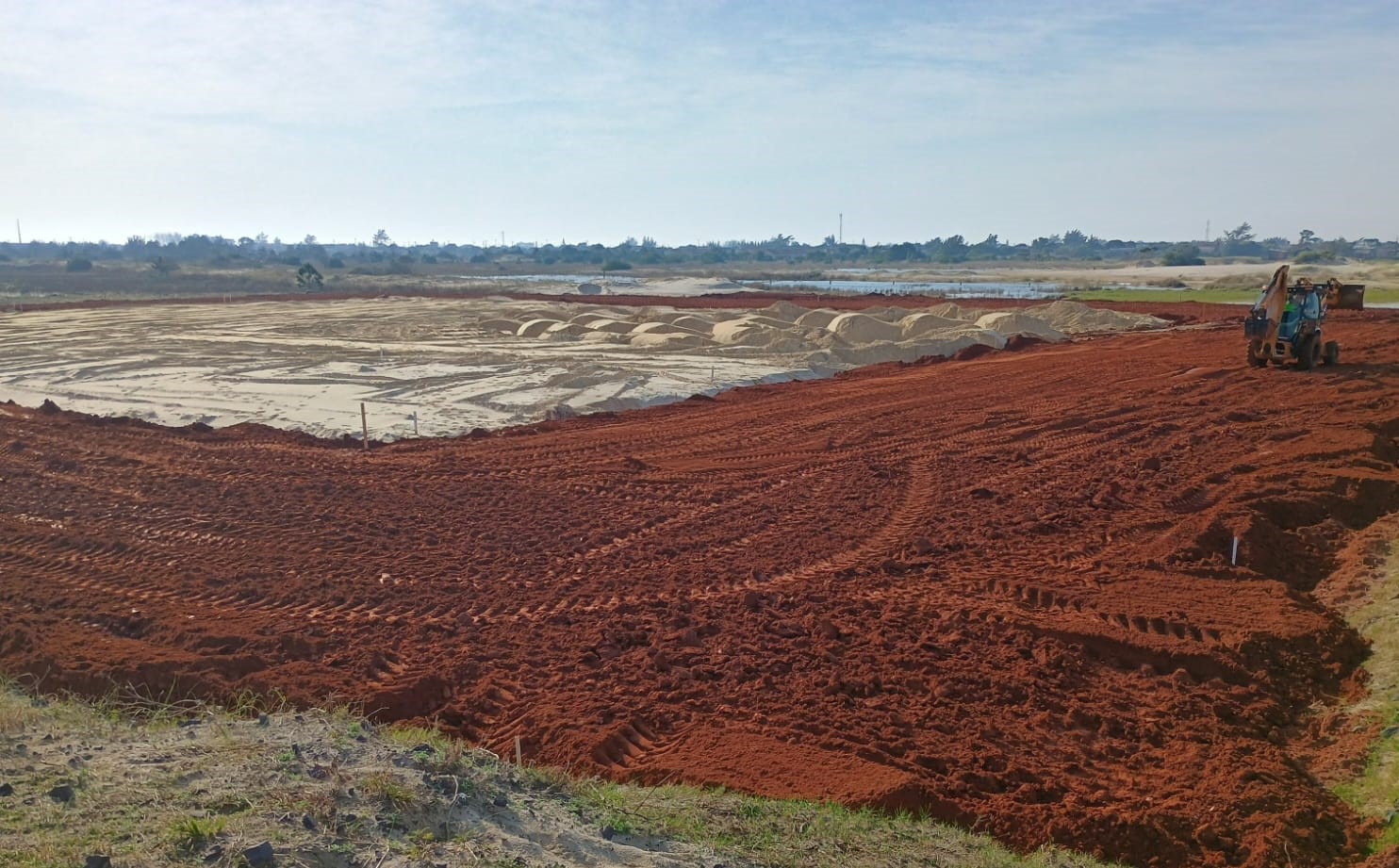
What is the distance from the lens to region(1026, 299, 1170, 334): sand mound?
31.8 meters

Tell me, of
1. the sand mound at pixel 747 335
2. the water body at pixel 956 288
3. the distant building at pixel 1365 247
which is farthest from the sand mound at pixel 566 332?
the distant building at pixel 1365 247

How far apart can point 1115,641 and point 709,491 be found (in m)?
5.89

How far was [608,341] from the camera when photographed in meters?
29.5

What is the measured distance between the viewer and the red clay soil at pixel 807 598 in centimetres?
636

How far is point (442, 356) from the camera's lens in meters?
25.8

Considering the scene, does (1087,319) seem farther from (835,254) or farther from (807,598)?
(835,254)

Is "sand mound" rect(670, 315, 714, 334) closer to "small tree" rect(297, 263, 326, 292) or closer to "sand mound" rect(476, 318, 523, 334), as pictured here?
"sand mound" rect(476, 318, 523, 334)

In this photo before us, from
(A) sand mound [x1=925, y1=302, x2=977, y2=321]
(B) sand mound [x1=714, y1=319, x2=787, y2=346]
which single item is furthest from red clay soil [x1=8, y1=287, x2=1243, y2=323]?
(B) sand mound [x1=714, y1=319, x2=787, y2=346]

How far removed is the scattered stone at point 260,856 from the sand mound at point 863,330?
2536 centimetres

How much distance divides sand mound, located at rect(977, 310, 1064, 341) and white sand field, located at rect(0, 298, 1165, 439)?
0.29 ft

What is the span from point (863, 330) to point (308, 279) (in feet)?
159

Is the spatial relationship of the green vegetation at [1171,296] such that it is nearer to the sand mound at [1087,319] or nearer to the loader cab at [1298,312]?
the sand mound at [1087,319]

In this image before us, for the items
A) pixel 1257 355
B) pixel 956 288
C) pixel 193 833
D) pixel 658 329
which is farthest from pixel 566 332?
pixel 956 288

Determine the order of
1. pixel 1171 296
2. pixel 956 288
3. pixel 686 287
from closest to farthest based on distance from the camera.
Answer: pixel 1171 296 → pixel 956 288 → pixel 686 287
